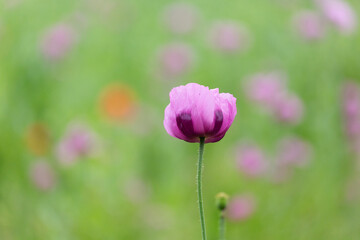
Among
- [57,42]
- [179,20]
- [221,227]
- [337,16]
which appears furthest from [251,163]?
[179,20]

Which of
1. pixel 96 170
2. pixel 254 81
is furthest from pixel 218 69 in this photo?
pixel 96 170

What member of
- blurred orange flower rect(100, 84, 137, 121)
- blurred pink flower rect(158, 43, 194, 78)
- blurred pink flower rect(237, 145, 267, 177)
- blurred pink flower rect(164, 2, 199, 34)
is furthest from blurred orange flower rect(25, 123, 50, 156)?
blurred pink flower rect(164, 2, 199, 34)

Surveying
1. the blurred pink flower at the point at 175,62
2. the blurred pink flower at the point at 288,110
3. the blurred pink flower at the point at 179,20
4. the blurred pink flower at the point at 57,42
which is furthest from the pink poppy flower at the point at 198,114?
the blurred pink flower at the point at 179,20

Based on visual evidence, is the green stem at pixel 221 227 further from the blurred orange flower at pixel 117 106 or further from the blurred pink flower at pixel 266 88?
the blurred orange flower at pixel 117 106

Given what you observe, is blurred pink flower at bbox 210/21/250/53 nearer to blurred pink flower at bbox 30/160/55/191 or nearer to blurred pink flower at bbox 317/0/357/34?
blurred pink flower at bbox 317/0/357/34

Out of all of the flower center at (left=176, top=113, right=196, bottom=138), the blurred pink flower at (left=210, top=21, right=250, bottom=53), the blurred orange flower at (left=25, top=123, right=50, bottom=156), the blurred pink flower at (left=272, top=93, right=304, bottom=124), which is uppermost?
the blurred pink flower at (left=210, top=21, right=250, bottom=53)

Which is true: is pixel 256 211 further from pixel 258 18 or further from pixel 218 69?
pixel 258 18

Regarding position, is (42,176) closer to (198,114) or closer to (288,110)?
(288,110)
